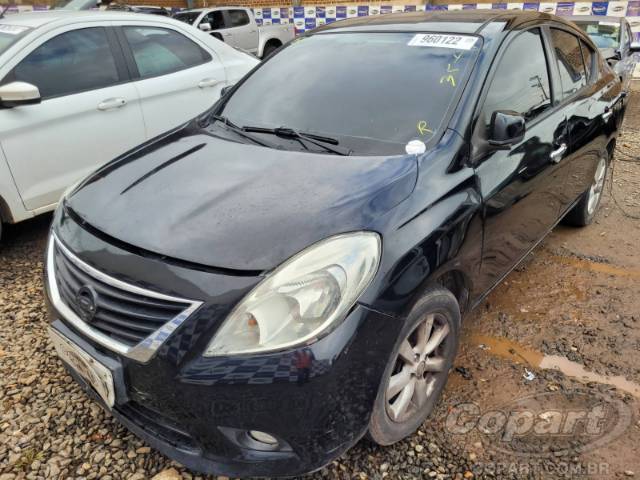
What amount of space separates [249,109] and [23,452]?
6.30ft

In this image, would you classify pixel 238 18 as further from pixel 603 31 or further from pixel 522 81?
pixel 522 81

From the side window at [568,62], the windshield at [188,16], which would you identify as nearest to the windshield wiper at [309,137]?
the side window at [568,62]

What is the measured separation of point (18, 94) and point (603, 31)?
24.9 feet

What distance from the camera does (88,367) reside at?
175cm

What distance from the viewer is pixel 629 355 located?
2621mm

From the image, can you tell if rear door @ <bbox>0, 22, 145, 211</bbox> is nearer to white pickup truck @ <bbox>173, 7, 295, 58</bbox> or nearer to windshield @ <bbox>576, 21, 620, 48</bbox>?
windshield @ <bbox>576, 21, 620, 48</bbox>

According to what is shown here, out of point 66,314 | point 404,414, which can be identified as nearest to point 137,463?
point 66,314

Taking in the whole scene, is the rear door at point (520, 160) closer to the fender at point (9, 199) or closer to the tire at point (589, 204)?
the tire at point (589, 204)

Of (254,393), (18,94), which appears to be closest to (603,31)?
(18,94)

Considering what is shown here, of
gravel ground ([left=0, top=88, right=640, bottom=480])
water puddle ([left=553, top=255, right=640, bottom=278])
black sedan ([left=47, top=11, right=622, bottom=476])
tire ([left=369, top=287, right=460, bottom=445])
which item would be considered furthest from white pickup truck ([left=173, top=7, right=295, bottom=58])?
tire ([left=369, top=287, right=460, bottom=445])

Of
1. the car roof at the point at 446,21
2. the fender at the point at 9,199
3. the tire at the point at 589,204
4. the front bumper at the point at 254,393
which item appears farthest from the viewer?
the tire at the point at 589,204

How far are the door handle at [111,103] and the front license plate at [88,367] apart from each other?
2.35 m

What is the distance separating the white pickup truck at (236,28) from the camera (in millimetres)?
11375

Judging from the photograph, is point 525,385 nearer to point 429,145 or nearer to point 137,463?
Result: point 429,145
